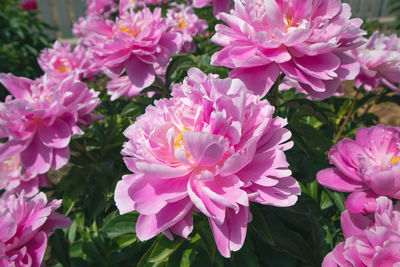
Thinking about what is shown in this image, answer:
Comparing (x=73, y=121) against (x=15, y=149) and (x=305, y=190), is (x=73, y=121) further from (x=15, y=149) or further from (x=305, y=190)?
(x=305, y=190)

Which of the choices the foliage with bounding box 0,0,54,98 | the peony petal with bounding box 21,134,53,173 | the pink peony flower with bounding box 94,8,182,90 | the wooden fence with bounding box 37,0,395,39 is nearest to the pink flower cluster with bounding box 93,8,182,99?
the pink peony flower with bounding box 94,8,182,90

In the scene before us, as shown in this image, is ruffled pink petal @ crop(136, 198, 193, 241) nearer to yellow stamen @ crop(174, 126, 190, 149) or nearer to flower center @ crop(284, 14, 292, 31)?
yellow stamen @ crop(174, 126, 190, 149)

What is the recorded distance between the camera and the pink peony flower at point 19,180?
1.05 meters

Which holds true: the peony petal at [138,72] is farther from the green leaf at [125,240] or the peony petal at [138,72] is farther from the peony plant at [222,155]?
the green leaf at [125,240]

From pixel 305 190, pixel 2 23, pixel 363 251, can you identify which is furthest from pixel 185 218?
pixel 2 23

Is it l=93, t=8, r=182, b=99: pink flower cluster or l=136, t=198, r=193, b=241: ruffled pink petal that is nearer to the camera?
l=136, t=198, r=193, b=241: ruffled pink petal

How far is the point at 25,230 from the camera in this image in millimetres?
641

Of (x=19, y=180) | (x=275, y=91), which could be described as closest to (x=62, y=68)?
(x=19, y=180)

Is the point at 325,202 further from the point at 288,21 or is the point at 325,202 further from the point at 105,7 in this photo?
the point at 105,7

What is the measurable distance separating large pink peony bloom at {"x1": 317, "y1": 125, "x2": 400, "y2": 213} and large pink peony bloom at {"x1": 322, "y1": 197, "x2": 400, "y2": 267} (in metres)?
0.05

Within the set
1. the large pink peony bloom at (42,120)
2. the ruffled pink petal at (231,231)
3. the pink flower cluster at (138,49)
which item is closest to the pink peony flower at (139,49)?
the pink flower cluster at (138,49)

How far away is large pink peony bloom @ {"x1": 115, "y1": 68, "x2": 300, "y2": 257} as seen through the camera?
488 mm

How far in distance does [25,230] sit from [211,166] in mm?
417

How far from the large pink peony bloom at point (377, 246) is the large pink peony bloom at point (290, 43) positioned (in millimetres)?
251
